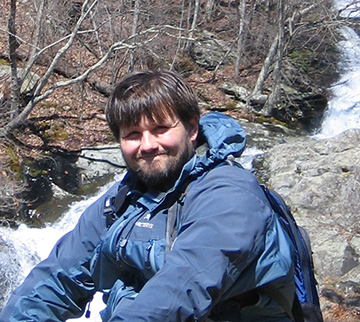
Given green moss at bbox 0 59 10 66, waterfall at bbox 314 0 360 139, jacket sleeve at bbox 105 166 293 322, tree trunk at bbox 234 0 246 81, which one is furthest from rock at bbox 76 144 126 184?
jacket sleeve at bbox 105 166 293 322

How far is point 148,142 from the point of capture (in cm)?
187

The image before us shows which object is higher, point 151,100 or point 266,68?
point 151,100

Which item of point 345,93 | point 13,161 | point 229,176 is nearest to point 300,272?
point 229,176

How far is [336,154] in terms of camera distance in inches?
438

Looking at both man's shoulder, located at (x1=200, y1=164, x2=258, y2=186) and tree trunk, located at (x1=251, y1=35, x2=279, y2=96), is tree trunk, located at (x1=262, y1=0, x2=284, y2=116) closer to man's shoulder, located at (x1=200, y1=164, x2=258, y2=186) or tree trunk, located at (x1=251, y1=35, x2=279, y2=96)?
tree trunk, located at (x1=251, y1=35, x2=279, y2=96)

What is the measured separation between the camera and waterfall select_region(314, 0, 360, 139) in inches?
621

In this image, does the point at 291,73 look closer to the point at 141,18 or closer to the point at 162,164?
the point at 141,18

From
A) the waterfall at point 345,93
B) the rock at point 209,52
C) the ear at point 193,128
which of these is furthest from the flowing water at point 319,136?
the ear at point 193,128

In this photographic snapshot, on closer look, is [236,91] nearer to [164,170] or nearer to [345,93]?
[345,93]

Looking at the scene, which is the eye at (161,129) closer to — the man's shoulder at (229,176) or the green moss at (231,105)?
the man's shoulder at (229,176)

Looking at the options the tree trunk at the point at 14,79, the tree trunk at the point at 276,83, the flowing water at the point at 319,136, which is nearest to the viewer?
the flowing water at the point at 319,136

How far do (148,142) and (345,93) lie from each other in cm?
1619

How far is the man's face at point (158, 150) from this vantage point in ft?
6.10

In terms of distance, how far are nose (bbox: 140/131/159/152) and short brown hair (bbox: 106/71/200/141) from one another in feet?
0.17
